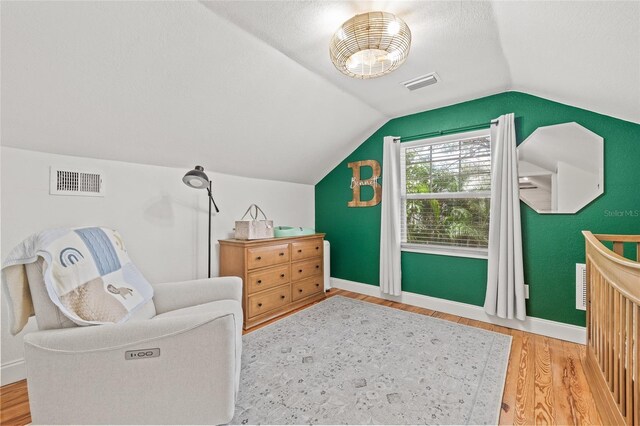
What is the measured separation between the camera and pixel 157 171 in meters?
2.45

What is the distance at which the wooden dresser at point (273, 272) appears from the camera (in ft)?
8.59

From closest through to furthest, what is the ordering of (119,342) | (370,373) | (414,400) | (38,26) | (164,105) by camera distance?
(119,342) → (38,26) → (414,400) → (370,373) → (164,105)

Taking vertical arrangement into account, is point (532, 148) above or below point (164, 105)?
below

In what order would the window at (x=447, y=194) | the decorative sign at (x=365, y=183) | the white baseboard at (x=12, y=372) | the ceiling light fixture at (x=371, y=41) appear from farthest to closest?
the decorative sign at (x=365, y=183)
the window at (x=447, y=194)
the white baseboard at (x=12, y=372)
the ceiling light fixture at (x=371, y=41)

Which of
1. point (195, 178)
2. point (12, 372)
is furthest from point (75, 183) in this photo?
point (12, 372)

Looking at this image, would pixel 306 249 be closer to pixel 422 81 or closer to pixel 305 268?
pixel 305 268

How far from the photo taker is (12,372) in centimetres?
174

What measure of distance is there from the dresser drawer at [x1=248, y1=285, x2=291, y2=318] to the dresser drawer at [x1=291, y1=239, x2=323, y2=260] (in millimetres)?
375

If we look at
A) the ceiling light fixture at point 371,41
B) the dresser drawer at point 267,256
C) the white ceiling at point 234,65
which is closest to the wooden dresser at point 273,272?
the dresser drawer at point 267,256

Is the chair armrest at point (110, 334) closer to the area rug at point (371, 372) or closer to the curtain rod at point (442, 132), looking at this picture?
the area rug at point (371, 372)

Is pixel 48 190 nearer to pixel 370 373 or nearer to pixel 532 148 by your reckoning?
pixel 370 373

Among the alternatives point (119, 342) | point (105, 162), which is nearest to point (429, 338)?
point (119, 342)

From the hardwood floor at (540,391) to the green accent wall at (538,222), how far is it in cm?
41

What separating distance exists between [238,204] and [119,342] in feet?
6.85
